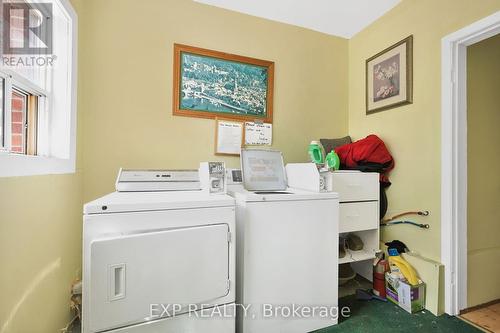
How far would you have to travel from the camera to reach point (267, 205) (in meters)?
1.38

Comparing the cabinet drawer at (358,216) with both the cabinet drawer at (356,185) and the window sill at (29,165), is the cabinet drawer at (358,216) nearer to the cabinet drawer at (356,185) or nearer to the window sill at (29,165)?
the cabinet drawer at (356,185)

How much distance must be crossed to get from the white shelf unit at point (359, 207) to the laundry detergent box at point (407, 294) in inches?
9.8

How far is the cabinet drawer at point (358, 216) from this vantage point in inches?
73.2

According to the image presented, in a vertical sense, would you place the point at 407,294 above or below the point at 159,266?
below

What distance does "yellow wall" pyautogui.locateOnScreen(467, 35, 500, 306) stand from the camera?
177 cm

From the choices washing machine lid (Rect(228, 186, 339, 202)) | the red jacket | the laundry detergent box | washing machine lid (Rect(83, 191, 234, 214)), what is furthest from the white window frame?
the laundry detergent box

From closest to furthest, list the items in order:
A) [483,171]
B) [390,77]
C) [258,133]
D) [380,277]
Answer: [483,171] < [380,277] < [390,77] < [258,133]

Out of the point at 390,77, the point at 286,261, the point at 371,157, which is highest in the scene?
the point at 390,77

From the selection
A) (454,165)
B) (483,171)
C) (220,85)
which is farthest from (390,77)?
(220,85)

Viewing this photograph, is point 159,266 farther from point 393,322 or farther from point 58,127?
point 393,322

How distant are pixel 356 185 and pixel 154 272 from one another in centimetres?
161

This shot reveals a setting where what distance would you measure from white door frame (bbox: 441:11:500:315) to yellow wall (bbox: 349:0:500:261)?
0.06 metres

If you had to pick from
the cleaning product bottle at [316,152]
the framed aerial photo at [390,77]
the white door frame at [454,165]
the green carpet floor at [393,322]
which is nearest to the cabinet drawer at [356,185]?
the cleaning product bottle at [316,152]

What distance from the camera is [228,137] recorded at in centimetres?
212
